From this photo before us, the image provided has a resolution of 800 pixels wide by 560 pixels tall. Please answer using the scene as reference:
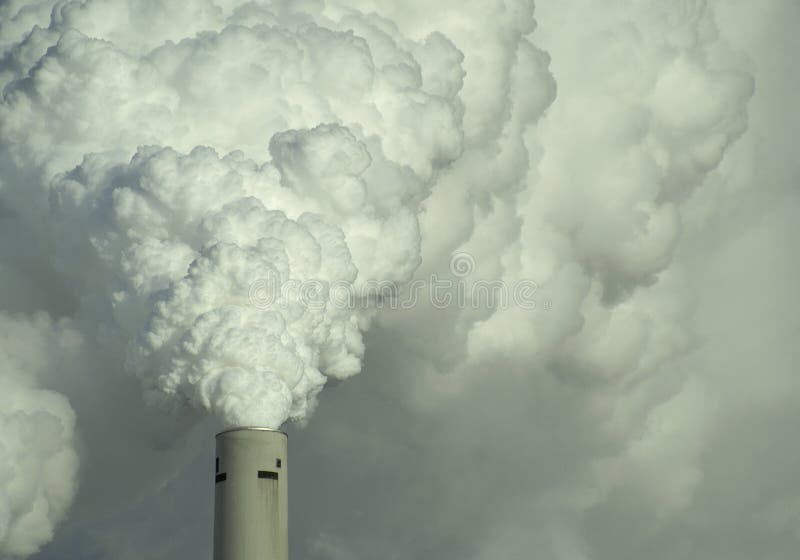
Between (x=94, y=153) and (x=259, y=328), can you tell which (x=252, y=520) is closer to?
(x=259, y=328)

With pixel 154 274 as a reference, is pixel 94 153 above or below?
above

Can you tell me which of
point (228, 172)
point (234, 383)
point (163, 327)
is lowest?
point (234, 383)

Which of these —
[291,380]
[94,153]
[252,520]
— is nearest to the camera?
[252,520]

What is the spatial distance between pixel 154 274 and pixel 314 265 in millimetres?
10529

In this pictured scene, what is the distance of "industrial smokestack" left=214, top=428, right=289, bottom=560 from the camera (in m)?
71.6

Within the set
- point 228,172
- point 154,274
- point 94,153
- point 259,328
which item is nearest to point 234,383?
point 259,328

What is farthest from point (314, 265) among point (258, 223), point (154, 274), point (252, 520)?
point (252, 520)

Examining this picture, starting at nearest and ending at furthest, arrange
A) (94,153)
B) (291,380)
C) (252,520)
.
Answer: (252,520), (291,380), (94,153)

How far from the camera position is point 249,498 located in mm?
72062

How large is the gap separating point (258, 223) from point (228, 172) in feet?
14.0

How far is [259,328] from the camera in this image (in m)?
74.8

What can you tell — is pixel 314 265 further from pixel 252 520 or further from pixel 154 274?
pixel 252 520

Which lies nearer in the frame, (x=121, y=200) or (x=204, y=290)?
(x=204, y=290)

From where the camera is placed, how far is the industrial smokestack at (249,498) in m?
71.6
